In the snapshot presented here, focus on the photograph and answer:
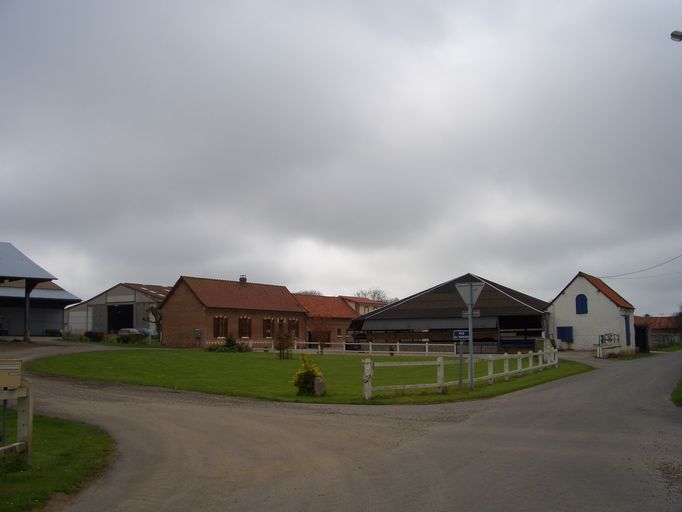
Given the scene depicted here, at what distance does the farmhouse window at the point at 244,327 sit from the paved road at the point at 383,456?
4044 centimetres

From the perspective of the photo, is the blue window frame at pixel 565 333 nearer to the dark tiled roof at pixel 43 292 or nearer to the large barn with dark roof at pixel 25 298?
the large barn with dark roof at pixel 25 298

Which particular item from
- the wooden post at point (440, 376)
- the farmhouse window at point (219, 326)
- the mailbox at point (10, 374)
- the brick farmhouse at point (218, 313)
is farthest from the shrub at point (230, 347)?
the mailbox at point (10, 374)

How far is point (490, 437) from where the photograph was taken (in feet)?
38.1

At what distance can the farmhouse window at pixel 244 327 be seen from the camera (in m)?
57.9

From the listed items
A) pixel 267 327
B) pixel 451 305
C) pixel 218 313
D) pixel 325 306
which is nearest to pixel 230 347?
pixel 218 313

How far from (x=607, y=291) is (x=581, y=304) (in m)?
3.43

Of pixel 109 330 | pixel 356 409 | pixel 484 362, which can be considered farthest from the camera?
pixel 109 330

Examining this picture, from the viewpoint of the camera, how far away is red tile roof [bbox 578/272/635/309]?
55.3m

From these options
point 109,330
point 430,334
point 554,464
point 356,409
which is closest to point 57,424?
point 356,409

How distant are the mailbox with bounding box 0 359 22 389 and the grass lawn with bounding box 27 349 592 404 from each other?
33.4 feet

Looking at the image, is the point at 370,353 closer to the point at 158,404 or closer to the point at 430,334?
the point at 430,334

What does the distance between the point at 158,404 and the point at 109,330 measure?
60600 mm

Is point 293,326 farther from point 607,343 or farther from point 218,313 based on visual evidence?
point 607,343

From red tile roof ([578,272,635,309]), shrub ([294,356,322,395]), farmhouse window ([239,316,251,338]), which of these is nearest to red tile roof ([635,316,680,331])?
red tile roof ([578,272,635,309])
